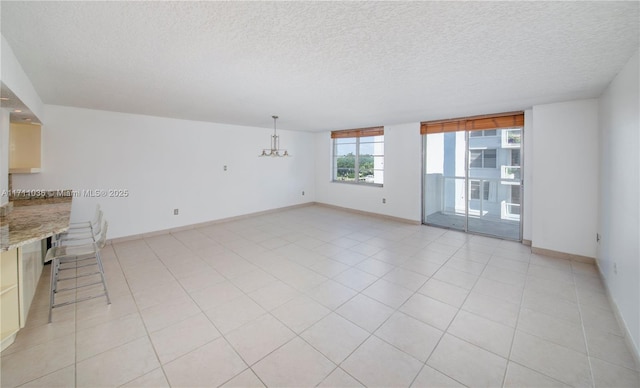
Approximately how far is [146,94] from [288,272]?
2.98 meters

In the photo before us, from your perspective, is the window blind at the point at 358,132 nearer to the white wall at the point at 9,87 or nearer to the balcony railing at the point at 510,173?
the balcony railing at the point at 510,173

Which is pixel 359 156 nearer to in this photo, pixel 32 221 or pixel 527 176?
pixel 527 176

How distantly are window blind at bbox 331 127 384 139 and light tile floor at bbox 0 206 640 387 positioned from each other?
3.46m

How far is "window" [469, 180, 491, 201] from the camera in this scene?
201 inches

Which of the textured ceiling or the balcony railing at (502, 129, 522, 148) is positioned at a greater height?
the textured ceiling

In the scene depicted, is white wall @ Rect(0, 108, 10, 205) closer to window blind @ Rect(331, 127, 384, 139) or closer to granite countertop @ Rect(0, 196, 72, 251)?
granite countertop @ Rect(0, 196, 72, 251)

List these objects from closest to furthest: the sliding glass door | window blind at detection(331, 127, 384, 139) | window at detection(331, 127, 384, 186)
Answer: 1. the sliding glass door
2. window blind at detection(331, 127, 384, 139)
3. window at detection(331, 127, 384, 186)

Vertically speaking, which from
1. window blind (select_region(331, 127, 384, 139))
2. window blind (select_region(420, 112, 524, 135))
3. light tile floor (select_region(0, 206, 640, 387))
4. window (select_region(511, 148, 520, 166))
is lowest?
light tile floor (select_region(0, 206, 640, 387))

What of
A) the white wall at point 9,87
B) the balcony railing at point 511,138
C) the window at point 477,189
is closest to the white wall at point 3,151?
the white wall at point 9,87

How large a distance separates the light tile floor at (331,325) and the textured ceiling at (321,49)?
2.30 meters

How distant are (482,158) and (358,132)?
299 cm

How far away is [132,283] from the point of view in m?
3.07

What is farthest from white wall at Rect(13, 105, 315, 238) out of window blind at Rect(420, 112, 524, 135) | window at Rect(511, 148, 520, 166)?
window at Rect(511, 148, 520, 166)

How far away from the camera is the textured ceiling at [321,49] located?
1.55 metres
